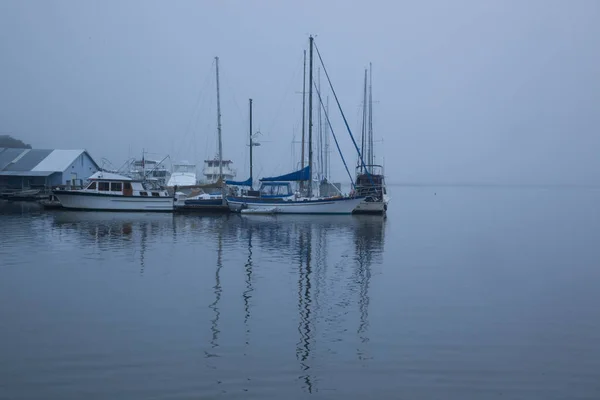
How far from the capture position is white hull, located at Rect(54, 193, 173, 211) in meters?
45.9

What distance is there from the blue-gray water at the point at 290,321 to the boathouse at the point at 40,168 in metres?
38.4

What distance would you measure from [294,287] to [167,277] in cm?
429

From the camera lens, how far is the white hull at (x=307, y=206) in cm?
4516

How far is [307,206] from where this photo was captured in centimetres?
4559

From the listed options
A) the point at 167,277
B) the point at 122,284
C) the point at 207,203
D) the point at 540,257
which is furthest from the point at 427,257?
the point at 207,203

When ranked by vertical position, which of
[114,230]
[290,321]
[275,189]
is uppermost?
[275,189]

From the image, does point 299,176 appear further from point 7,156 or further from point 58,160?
point 7,156

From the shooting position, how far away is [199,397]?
8438 millimetres

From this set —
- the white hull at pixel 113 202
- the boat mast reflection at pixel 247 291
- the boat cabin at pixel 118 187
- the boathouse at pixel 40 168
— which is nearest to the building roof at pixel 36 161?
the boathouse at pixel 40 168

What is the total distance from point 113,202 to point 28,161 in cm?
2555

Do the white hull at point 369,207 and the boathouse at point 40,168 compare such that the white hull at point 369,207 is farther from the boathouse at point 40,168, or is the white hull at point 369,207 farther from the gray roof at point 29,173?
the gray roof at point 29,173

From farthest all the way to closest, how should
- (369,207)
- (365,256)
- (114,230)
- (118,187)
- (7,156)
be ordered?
(7,156) < (369,207) < (118,187) < (114,230) < (365,256)

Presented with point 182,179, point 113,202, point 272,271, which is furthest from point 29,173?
point 272,271

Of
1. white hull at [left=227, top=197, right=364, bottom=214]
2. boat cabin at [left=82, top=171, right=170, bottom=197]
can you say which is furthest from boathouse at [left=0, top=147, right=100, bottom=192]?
white hull at [left=227, top=197, right=364, bottom=214]
